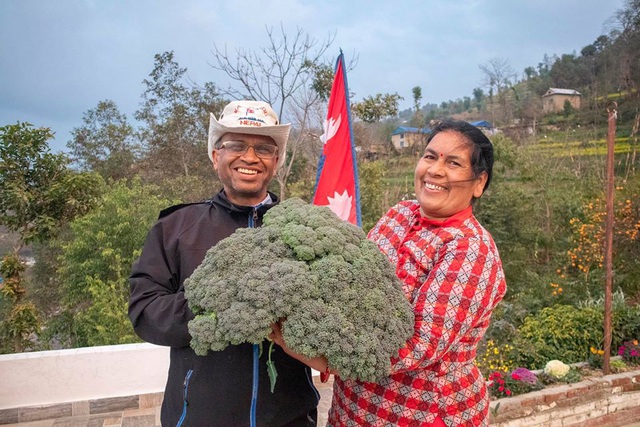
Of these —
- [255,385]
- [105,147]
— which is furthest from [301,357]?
[105,147]

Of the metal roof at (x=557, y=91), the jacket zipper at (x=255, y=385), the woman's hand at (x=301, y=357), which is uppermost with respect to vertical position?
the metal roof at (x=557, y=91)

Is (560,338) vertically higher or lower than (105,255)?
lower

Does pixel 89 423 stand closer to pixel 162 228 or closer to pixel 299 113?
pixel 162 228

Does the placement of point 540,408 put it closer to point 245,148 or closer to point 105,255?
point 245,148

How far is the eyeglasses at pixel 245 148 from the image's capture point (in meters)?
1.69

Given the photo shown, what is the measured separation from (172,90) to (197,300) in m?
14.9

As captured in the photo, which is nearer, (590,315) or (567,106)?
(590,315)

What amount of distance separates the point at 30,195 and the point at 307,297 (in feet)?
12.4

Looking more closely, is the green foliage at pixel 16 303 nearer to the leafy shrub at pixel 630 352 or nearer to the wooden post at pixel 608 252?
the wooden post at pixel 608 252

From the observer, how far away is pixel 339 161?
4289 millimetres

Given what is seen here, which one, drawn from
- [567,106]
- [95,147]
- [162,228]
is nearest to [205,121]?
[95,147]

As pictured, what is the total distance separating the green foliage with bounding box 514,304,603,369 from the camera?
Answer: 4832 mm

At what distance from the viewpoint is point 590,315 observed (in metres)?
5.18

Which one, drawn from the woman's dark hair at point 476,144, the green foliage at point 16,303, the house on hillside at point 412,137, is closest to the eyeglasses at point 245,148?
the woman's dark hair at point 476,144
